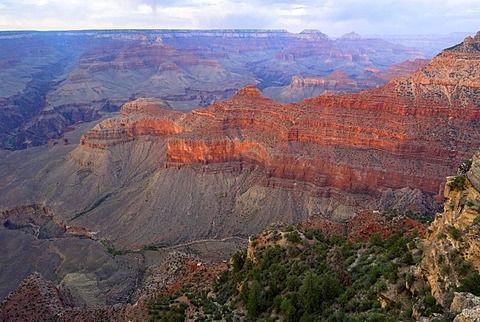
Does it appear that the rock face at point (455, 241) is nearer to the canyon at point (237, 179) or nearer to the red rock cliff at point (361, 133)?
the canyon at point (237, 179)

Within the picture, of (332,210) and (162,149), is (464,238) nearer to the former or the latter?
(332,210)

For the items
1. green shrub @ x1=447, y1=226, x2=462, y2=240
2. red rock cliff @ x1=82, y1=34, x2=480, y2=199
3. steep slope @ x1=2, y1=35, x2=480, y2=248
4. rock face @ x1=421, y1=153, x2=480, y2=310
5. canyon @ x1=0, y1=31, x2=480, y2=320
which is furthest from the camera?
steep slope @ x1=2, y1=35, x2=480, y2=248

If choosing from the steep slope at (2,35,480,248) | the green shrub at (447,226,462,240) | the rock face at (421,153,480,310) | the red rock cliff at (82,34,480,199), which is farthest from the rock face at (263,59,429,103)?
the green shrub at (447,226,462,240)

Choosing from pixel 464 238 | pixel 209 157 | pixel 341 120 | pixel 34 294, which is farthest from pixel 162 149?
pixel 464 238

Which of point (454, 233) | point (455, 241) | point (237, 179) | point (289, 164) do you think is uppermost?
point (454, 233)

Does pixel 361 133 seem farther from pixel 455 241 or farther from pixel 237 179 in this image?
pixel 455 241

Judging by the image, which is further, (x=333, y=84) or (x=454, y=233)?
(x=333, y=84)

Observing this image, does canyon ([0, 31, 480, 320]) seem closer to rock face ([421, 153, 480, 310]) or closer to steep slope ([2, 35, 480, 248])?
steep slope ([2, 35, 480, 248])

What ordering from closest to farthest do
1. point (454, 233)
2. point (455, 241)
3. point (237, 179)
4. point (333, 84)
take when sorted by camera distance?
point (455, 241) → point (454, 233) → point (237, 179) → point (333, 84)

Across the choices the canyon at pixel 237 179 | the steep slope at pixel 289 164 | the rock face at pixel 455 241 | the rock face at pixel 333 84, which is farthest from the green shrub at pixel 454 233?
the rock face at pixel 333 84

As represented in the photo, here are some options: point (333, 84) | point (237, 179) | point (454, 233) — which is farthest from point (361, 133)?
point (333, 84)

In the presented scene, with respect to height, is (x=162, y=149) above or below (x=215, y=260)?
above
